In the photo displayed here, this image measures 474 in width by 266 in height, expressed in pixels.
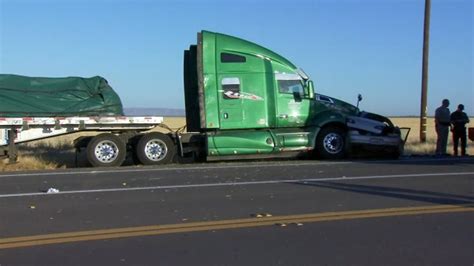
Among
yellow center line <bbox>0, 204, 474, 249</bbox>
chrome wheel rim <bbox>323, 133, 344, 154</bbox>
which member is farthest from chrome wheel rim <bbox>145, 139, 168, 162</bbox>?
yellow center line <bbox>0, 204, 474, 249</bbox>

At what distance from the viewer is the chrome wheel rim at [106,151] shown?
15711mm

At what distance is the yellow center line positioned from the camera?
262 inches

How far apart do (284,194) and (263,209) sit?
56.1 inches

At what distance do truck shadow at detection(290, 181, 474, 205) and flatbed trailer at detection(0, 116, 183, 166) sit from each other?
5.81 metres

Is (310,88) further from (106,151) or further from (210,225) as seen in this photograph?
(210,225)

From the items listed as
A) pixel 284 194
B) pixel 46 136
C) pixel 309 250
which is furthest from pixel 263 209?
pixel 46 136

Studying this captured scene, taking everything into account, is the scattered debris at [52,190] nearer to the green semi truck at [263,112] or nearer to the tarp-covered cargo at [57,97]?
the tarp-covered cargo at [57,97]

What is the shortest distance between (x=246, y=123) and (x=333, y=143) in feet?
8.10

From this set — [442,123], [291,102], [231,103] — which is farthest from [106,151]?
[442,123]

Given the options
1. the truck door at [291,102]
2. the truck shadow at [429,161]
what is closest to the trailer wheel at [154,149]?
the truck door at [291,102]

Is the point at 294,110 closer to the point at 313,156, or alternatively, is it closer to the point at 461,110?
the point at 313,156

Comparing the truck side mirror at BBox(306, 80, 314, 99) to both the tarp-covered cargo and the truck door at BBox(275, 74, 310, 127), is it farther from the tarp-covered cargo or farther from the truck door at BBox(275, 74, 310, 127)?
the tarp-covered cargo

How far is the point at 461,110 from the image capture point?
18219 mm

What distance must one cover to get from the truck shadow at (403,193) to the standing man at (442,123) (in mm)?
8200
